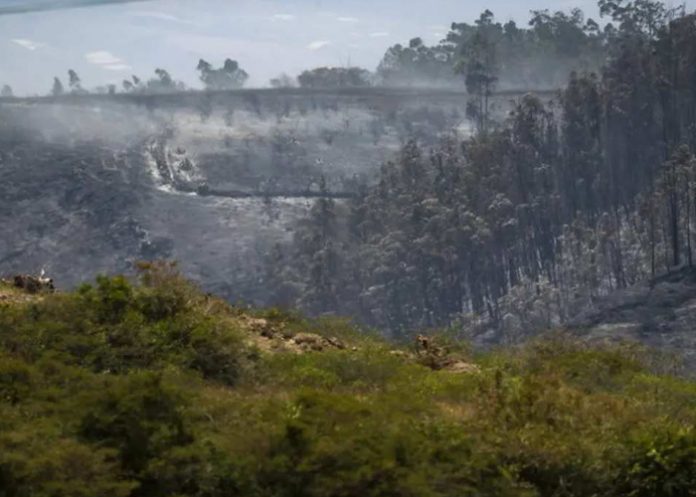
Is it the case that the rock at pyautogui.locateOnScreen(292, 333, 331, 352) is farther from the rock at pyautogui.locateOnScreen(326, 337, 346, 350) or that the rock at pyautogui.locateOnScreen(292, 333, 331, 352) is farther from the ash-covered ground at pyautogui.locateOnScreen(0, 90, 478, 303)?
the ash-covered ground at pyautogui.locateOnScreen(0, 90, 478, 303)

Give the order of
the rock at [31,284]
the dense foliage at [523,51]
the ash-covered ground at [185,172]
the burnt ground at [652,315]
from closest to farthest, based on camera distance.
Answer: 1. the rock at [31,284]
2. the burnt ground at [652,315]
3. the ash-covered ground at [185,172]
4. the dense foliage at [523,51]

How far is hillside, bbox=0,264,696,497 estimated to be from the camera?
11008mm

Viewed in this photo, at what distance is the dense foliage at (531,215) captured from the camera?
54000 millimetres

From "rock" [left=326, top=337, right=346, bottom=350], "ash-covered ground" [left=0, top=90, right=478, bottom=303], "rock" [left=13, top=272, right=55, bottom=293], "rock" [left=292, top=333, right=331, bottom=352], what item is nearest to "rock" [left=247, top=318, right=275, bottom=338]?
"rock" [left=292, top=333, right=331, bottom=352]

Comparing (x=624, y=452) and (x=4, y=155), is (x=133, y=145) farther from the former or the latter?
(x=624, y=452)


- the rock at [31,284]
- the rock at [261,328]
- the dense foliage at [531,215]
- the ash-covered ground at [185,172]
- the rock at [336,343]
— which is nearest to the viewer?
the rock at [336,343]

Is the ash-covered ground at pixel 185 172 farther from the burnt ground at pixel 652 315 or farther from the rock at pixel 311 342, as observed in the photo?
the rock at pixel 311 342

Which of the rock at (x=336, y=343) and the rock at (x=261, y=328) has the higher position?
the rock at (x=261, y=328)

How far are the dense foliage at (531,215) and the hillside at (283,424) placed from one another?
115 ft

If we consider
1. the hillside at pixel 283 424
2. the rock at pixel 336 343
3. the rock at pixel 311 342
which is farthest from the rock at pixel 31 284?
the rock at pixel 336 343

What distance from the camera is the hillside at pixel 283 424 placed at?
1101 centimetres

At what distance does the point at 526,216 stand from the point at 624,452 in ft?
150

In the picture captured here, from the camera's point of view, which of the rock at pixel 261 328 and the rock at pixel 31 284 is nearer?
the rock at pixel 261 328

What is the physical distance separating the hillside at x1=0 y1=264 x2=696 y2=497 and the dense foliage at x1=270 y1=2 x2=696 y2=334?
1383 inches
